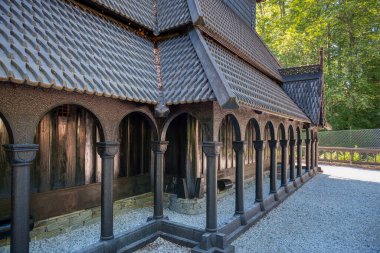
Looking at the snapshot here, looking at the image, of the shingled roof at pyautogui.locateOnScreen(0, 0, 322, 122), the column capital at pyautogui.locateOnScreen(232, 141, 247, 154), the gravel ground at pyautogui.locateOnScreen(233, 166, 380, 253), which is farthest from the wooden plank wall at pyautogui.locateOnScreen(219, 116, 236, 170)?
the column capital at pyautogui.locateOnScreen(232, 141, 247, 154)

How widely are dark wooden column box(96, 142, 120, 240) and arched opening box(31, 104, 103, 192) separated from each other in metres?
1.06

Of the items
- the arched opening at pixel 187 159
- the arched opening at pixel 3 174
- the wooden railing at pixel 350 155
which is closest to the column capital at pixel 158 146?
the arched opening at pixel 187 159

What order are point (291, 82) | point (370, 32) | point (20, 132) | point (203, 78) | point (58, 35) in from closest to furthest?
point (20, 132)
point (58, 35)
point (203, 78)
point (291, 82)
point (370, 32)

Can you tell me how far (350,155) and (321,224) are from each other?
13.1 metres

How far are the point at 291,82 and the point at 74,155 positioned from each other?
11824 millimetres

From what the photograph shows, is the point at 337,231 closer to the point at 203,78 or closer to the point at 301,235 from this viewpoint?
the point at 301,235

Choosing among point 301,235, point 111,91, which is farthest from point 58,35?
point 301,235

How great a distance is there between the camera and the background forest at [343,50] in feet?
71.2

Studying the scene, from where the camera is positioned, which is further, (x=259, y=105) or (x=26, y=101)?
(x=259, y=105)

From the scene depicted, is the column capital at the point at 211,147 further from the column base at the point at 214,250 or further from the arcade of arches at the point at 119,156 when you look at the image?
the column base at the point at 214,250

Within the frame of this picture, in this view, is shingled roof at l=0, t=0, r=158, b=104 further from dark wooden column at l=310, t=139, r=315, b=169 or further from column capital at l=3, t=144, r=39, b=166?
dark wooden column at l=310, t=139, r=315, b=169

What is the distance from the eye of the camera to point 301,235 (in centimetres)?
605

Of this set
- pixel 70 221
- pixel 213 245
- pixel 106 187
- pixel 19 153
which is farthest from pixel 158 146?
pixel 19 153

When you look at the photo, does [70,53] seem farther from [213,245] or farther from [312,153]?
[312,153]
